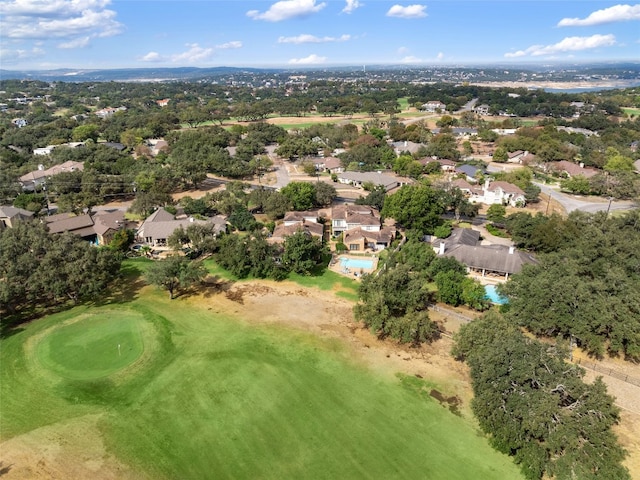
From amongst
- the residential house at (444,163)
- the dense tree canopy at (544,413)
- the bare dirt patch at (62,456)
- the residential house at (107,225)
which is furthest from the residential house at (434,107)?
the bare dirt patch at (62,456)

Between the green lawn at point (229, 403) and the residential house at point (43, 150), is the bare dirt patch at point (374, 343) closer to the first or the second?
the green lawn at point (229, 403)

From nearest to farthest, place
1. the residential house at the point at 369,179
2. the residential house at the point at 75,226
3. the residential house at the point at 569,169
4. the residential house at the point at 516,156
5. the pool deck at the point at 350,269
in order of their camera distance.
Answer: the pool deck at the point at 350,269 < the residential house at the point at 75,226 < the residential house at the point at 369,179 < the residential house at the point at 569,169 < the residential house at the point at 516,156

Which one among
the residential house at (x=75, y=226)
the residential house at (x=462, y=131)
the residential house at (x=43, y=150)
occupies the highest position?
the residential house at (x=462, y=131)

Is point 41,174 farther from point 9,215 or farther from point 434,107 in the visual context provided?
point 434,107

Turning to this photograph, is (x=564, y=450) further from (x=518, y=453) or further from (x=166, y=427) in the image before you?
(x=166, y=427)

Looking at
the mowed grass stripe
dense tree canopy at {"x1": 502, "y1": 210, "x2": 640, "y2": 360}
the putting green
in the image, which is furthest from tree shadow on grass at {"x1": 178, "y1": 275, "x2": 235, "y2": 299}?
dense tree canopy at {"x1": 502, "y1": 210, "x2": 640, "y2": 360}

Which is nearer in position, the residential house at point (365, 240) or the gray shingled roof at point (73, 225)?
the residential house at point (365, 240)

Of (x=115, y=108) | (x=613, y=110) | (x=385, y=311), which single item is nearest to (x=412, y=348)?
(x=385, y=311)
